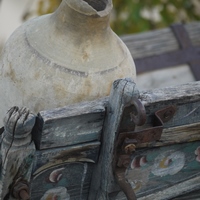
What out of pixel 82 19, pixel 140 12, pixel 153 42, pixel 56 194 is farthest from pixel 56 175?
pixel 140 12

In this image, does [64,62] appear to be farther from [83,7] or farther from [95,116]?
[95,116]

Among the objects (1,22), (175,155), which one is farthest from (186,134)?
(1,22)

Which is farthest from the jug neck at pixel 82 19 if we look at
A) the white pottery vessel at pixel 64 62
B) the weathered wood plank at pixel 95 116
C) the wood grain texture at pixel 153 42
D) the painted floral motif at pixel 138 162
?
the wood grain texture at pixel 153 42

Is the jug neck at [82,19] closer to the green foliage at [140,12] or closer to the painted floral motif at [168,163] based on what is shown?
the painted floral motif at [168,163]

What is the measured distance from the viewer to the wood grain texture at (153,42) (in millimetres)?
3355

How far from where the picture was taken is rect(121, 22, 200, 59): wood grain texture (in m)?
3.36

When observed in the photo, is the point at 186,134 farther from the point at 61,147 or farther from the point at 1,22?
the point at 1,22

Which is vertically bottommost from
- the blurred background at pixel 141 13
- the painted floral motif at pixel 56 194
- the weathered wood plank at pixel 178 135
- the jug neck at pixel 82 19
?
the blurred background at pixel 141 13

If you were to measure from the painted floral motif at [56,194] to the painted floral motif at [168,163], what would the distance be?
0.93ft

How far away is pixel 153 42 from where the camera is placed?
11.2 feet

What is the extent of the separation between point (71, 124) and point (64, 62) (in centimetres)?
33

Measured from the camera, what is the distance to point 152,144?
195 centimetres

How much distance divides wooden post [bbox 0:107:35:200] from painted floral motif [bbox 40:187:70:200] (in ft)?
0.38

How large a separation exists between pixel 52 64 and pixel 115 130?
1.11ft
